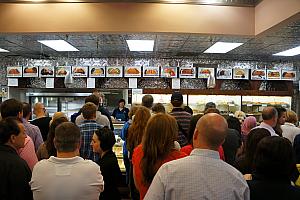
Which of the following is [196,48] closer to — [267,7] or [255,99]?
[255,99]

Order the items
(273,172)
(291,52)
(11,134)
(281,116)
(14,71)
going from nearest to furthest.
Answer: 1. (273,172)
2. (11,134)
3. (281,116)
4. (291,52)
5. (14,71)

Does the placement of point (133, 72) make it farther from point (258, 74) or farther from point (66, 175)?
point (66, 175)

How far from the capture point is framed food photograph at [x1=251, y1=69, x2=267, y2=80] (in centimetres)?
1166

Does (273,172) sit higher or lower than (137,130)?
lower

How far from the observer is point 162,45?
9.52 m

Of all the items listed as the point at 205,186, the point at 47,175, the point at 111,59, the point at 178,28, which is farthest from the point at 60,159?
the point at 111,59

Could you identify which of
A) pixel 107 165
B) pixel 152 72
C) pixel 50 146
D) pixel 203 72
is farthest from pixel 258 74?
pixel 50 146

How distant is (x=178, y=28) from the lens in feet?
19.5

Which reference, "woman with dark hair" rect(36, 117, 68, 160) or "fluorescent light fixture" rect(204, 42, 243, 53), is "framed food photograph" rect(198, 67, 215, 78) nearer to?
"fluorescent light fixture" rect(204, 42, 243, 53)

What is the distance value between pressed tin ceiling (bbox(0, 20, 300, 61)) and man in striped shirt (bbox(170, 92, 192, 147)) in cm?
217

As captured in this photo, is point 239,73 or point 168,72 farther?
point 239,73

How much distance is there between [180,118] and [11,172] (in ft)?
Result: 7.56

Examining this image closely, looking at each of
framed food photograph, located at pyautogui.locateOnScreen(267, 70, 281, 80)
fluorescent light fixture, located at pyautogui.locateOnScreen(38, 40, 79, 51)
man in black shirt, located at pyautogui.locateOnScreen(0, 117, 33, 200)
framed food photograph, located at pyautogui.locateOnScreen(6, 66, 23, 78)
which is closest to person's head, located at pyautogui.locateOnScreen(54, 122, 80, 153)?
man in black shirt, located at pyautogui.locateOnScreen(0, 117, 33, 200)

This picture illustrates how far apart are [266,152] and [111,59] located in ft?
32.9
